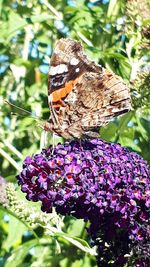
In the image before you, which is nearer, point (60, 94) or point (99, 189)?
point (99, 189)

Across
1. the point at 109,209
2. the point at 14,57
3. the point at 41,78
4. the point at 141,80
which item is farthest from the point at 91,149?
the point at 14,57

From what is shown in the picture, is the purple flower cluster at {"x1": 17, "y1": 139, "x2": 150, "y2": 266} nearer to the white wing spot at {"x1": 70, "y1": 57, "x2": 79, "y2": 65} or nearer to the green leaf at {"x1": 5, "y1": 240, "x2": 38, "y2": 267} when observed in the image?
the white wing spot at {"x1": 70, "y1": 57, "x2": 79, "y2": 65}

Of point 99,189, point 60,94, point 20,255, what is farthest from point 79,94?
point 20,255

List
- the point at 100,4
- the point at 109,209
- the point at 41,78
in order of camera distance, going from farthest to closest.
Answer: the point at 100,4, the point at 41,78, the point at 109,209

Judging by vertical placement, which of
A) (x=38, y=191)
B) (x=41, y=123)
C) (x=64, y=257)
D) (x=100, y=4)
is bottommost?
(x=64, y=257)

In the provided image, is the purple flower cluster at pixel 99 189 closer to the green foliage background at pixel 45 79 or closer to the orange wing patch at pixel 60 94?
the green foliage background at pixel 45 79

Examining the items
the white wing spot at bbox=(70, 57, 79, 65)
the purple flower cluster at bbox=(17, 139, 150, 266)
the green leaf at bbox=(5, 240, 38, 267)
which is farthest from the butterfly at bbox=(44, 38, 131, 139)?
the green leaf at bbox=(5, 240, 38, 267)

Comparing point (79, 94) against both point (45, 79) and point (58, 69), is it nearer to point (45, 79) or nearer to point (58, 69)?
point (58, 69)

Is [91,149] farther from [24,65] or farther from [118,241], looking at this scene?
[24,65]
